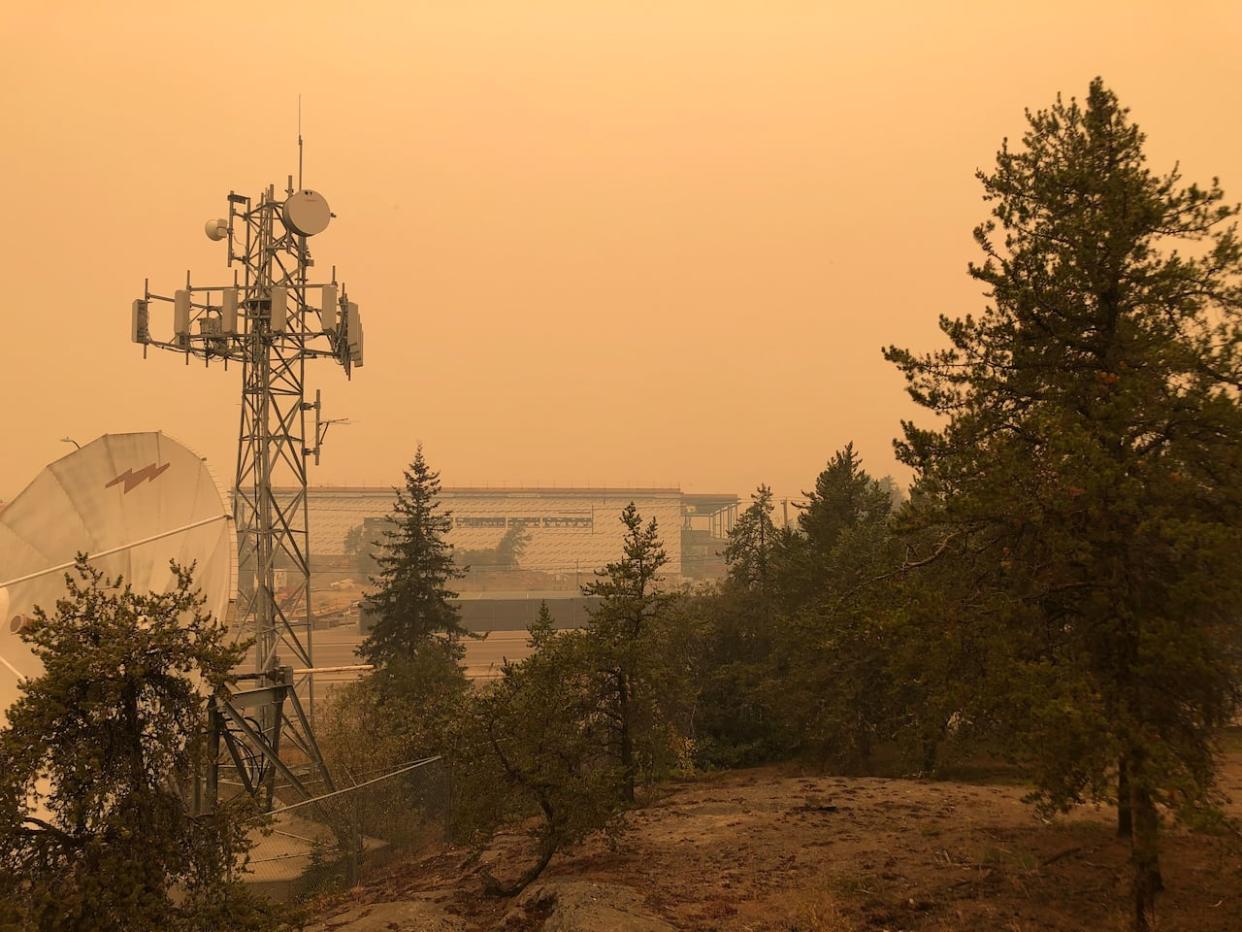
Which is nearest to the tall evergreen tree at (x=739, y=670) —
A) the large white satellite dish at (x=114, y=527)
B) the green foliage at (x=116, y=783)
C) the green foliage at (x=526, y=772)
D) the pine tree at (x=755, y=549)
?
the pine tree at (x=755, y=549)

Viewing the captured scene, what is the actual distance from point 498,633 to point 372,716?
5116cm

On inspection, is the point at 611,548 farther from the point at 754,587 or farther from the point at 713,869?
the point at 713,869

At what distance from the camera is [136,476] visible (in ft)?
48.3

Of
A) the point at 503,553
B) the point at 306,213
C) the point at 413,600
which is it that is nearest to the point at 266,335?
the point at 306,213

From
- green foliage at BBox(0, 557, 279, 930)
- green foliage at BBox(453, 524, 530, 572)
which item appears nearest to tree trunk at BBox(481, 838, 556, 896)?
green foliage at BBox(0, 557, 279, 930)

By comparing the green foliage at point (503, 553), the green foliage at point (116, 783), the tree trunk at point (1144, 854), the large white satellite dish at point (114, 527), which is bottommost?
the tree trunk at point (1144, 854)

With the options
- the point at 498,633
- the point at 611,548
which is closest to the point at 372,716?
the point at 498,633

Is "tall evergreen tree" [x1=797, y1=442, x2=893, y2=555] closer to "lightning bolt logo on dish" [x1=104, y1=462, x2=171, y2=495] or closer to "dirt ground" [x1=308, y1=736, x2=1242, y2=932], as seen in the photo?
"dirt ground" [x1=308, y1=736, x2=1242, y2=932]

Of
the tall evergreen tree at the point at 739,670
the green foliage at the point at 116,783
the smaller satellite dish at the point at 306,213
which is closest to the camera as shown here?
the green foliage at the point at 116,783

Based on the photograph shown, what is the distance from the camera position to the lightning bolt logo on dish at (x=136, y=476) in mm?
14541

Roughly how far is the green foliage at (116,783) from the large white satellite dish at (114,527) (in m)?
3.60

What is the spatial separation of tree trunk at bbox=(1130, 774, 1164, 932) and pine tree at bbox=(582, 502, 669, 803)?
37.4 feet

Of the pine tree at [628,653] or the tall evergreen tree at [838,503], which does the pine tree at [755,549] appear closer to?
the tall evergreen tree at [838,503]

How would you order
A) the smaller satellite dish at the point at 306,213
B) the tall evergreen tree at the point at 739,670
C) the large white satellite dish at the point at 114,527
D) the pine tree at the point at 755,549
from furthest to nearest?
the pine tree at the point at 755,549 → the tall evergreen tree at the point at 739,670 → the smaller satellite dish at the point at 306,213 → the large white satellite dish at the point at 114,527
